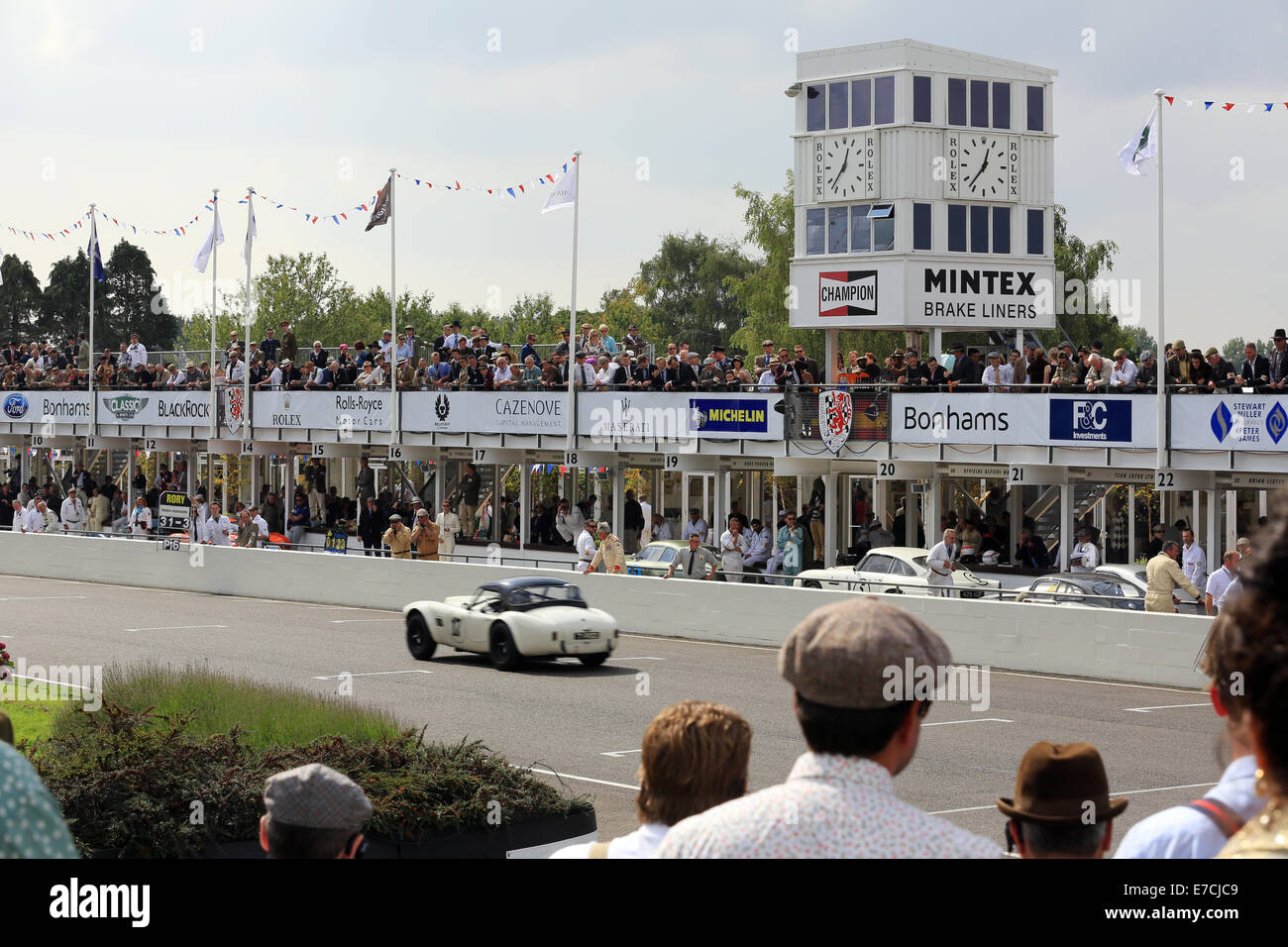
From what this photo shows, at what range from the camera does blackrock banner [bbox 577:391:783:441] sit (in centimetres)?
3544

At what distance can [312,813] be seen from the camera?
15.0ft

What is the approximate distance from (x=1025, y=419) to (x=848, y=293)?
11652 mm

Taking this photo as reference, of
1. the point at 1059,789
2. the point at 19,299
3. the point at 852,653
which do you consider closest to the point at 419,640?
the point at 1059,789

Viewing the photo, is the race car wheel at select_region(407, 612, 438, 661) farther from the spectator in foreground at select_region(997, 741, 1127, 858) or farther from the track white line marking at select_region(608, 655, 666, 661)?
the spectator in foreground at select_region(997, 741, 1127, 858)

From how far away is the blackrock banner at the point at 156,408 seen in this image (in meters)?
47.8

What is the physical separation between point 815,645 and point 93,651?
2186 cm

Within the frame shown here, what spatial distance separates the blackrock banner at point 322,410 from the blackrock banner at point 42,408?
8.90m

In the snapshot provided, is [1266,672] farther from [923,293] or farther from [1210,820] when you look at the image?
[923,293]

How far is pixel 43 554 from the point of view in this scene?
39.8m

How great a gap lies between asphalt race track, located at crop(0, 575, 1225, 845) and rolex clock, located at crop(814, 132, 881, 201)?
58.3 ft

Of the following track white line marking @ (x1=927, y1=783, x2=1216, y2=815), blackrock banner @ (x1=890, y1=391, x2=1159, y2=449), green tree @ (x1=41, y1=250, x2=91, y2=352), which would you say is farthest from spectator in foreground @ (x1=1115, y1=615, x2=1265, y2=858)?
green tree @ (x1=41, y1=250, x2=91, y2=352)
